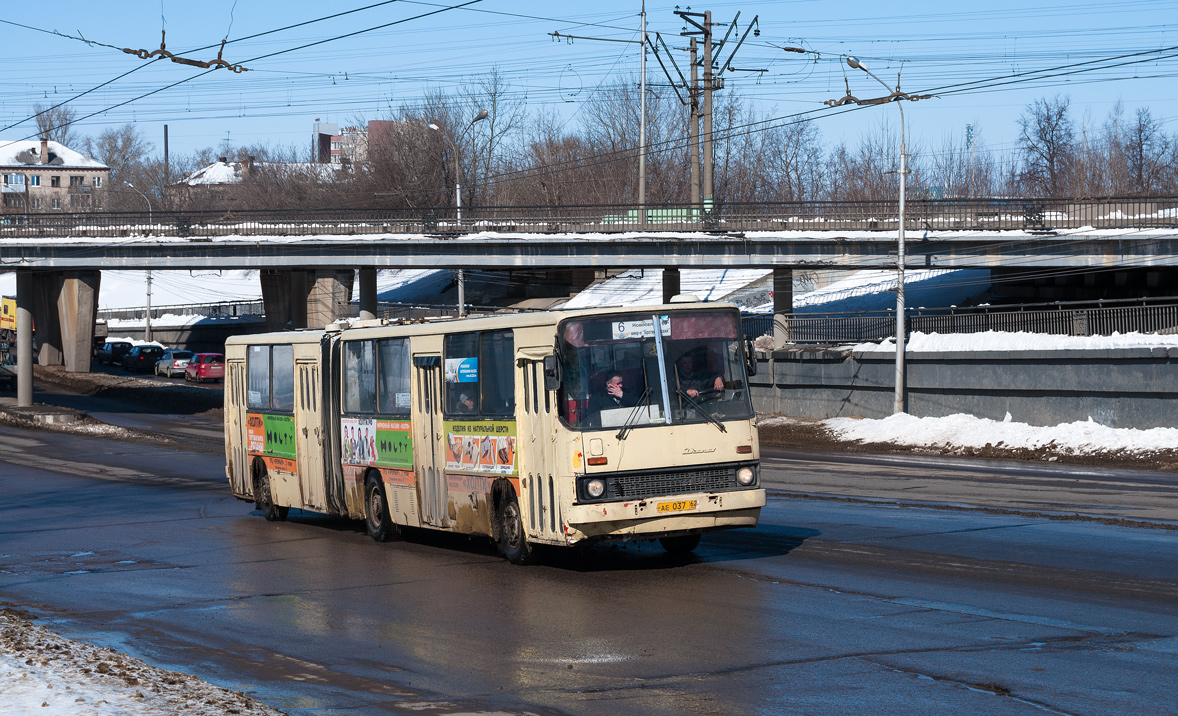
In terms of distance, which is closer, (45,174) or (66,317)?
(66,317)

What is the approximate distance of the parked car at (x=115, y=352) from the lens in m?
78.8

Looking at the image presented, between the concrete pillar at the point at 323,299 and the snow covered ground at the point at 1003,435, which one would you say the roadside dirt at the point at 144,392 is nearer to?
the concrete pillar at the point at 323,299

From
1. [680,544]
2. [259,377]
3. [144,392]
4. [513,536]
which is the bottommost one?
[144,392]

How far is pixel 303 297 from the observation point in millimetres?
73750

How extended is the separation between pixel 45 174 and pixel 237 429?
149742 mm

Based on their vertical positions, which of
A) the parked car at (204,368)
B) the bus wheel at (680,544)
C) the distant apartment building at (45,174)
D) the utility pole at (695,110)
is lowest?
the parked car at (204,368)

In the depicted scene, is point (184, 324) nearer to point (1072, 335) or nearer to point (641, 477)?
point (1072, 335)

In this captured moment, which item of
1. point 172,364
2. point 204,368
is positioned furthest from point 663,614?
point 172,364

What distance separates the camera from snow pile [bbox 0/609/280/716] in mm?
6910

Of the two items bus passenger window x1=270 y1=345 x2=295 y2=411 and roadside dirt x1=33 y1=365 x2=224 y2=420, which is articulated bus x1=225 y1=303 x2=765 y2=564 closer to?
bus passenger window x1=270 y1=345 x2=295 y2=411

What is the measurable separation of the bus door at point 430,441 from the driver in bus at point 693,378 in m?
3.29

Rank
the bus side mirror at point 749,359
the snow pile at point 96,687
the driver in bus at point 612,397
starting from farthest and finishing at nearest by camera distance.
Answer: the bus side mirror at point 749,359
the driver in bus at point 612,397
the snow pile at point 96,687

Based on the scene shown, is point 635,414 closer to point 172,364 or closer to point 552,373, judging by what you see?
point 552,373

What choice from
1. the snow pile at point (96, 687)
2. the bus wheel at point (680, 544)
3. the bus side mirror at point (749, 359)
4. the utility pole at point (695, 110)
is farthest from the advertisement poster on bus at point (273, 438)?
the utility pole at point (695, 110)
